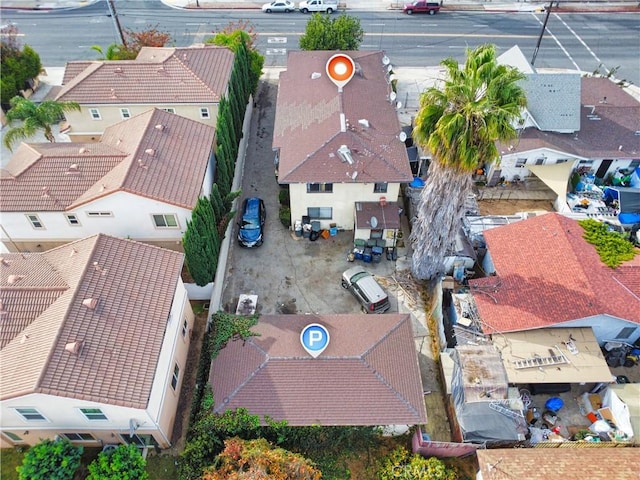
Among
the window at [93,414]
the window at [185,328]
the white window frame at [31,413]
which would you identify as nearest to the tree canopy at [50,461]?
the white window frame at [31,413]

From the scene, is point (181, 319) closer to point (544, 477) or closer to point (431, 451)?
point (431, 451)

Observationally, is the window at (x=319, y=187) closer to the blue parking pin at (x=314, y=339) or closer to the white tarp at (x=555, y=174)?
the blue parking pin at (x=314, y=339)

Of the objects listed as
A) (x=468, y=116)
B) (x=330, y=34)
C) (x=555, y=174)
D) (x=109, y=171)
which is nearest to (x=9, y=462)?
(x=109, y=171)

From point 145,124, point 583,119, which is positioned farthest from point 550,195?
point 145,124

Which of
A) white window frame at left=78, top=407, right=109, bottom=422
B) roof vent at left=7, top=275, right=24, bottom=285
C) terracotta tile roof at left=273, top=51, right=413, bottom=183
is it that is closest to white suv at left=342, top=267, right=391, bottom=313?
terracotta tile roof at left=273, top=51, right=413, bottom=183

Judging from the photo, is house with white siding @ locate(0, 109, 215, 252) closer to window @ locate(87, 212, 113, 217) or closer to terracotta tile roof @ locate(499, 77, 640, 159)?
window @ locate(87, 212, 113, 217)

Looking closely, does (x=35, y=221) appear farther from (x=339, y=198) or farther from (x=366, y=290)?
(x=366, y=290)
